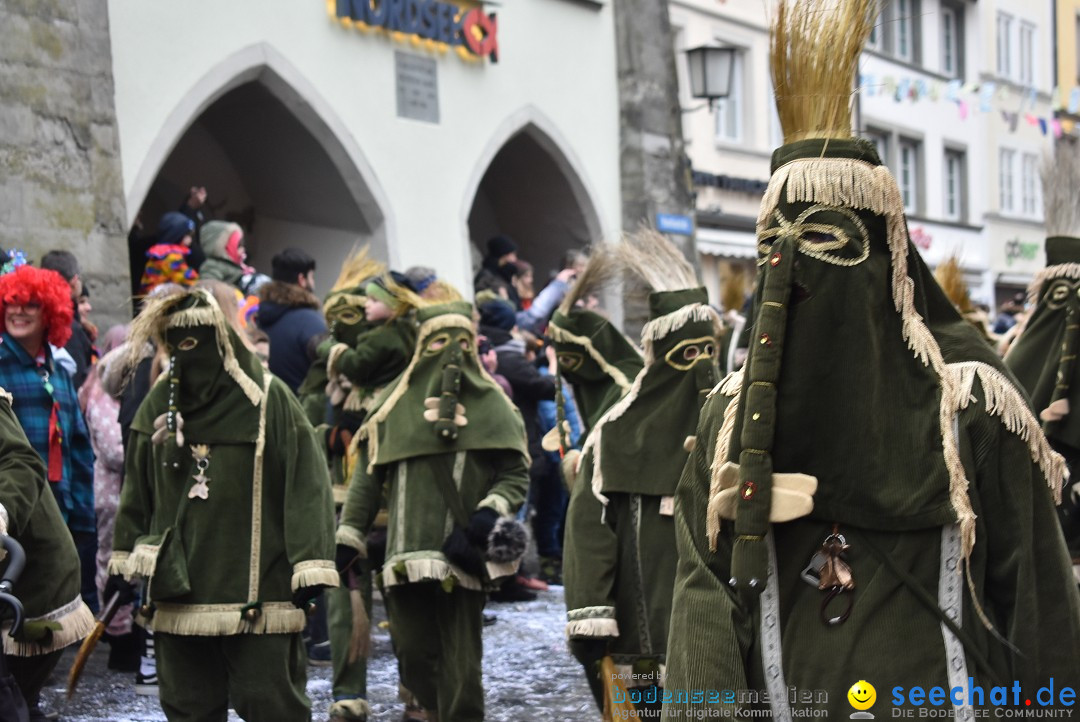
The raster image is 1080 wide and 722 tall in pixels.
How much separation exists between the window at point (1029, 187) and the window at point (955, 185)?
3.10m

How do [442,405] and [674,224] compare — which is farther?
[674,224]

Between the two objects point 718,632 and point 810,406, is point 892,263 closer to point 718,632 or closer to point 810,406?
point 810,406

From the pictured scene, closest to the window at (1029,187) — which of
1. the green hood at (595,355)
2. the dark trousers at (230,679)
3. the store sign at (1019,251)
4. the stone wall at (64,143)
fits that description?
the store sign at (1019,251)

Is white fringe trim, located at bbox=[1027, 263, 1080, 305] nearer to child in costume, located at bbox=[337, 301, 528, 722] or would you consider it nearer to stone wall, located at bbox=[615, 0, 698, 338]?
child in costume, located at bbox=[337, 301, 528, 722]

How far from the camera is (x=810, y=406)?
3033mm

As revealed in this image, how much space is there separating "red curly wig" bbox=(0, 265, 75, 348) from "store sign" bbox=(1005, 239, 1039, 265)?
28713 mm

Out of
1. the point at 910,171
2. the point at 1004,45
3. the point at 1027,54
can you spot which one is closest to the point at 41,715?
the point at 910,171

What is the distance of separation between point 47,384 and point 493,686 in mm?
2616

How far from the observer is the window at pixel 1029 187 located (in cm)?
3384

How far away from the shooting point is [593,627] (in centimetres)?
518

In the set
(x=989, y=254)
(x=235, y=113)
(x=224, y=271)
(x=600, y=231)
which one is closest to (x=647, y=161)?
(x=600, y=231)

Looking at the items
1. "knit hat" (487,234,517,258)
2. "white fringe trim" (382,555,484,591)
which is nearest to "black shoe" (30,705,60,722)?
"white fringe trim" (382,555,484,591)

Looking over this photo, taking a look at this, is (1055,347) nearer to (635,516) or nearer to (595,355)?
(595,355)

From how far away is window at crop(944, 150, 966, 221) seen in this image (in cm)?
3114
